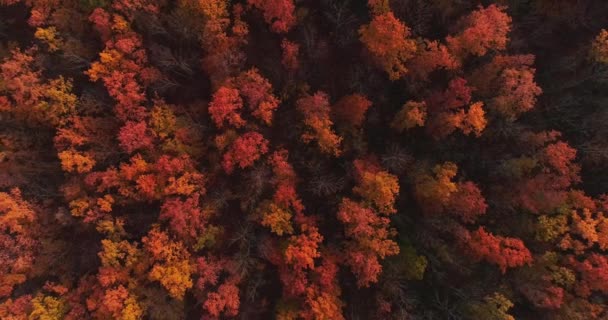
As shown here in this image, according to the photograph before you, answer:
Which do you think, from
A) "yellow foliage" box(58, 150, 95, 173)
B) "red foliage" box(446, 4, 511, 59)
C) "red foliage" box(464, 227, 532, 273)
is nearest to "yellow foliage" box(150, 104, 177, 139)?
"yellow foliage" box(58, 150, 95, 173)

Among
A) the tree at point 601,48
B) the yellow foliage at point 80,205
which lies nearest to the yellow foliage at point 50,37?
the yellow foliage at point 80,205

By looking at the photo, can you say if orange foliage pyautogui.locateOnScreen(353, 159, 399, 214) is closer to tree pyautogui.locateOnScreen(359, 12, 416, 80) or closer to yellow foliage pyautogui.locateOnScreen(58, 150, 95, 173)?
tree pyautogui.locateOnScreen(359, 12, 416, 80)

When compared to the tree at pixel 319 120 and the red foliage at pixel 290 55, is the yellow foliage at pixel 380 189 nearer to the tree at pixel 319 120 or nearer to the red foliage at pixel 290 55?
the tree at pixel 319 120

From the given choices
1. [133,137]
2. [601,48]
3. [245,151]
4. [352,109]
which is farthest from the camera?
[352,109]

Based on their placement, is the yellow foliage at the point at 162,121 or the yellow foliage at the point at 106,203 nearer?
the yellow foliage at the point at 106,203

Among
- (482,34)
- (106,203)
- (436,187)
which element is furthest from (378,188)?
(106,203)

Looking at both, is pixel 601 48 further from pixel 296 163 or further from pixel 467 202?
pixel 296 163

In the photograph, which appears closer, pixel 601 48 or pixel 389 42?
pixel 389 42
